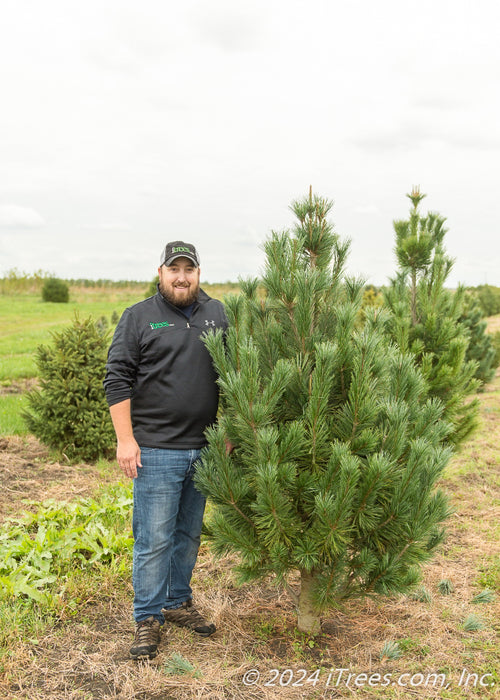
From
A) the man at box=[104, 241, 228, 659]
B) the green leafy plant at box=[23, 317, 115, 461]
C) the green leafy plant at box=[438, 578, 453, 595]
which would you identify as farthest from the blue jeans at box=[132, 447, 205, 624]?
the green leafy plant at box=[23, 317, 115, 461]

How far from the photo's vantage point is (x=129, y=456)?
338 cm

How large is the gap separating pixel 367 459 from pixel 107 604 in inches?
94.7

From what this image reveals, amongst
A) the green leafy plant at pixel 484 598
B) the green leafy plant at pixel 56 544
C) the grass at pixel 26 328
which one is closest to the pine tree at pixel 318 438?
the green leafy plant at pixel 484 598

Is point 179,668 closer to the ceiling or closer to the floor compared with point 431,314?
closer to the floor

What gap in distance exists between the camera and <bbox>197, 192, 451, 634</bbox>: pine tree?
9.48 feet

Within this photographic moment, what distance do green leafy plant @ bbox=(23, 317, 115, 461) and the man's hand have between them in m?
4.02

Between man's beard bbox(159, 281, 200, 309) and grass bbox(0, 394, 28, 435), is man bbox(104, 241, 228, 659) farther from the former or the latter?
grass bbox(0, 394, 28, 435)

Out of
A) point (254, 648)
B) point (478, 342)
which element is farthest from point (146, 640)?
point (478, 342)

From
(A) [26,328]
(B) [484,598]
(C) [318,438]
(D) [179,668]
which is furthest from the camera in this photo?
(A) [26,328]

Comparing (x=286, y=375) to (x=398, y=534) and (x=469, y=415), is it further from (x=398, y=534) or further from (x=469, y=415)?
(x=469, y=415)

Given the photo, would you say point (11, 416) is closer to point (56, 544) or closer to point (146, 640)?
point (56, 544)

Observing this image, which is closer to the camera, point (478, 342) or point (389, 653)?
point (389, 653)

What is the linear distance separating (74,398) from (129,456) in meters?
4.22

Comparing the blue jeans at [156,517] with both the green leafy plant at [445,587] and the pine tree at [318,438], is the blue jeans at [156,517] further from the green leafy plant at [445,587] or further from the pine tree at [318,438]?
the green leafy plant at [445,587]
